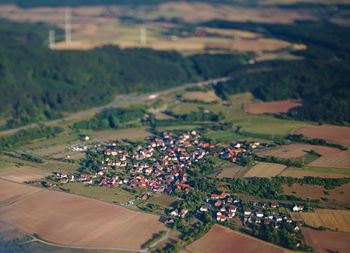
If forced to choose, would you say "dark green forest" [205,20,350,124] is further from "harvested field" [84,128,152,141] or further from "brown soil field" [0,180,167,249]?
"brown soil field" [0,180,167,249]

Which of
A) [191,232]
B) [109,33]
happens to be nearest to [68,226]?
[191,232]

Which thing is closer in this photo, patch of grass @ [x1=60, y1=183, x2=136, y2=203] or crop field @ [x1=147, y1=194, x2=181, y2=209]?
crop field @ [x1=147, y1=194, x2=181, y2=209]

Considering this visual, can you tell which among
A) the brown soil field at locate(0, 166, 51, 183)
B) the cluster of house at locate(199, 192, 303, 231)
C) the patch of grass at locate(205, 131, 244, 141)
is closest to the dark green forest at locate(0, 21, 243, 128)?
the brown soil field at locate(0, 166, 51, 183)

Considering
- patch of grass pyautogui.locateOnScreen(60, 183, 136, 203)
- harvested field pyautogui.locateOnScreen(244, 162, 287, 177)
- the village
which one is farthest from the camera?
harvested field pyautogui.locateOnScreen(244, 162, 287, 177)

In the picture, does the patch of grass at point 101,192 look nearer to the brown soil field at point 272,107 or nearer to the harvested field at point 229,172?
the harvested field at point 229,172

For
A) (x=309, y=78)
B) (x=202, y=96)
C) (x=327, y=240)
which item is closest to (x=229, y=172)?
(x=327, y=240)

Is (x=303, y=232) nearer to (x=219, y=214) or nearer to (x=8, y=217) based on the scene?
(x=219, y=214)
